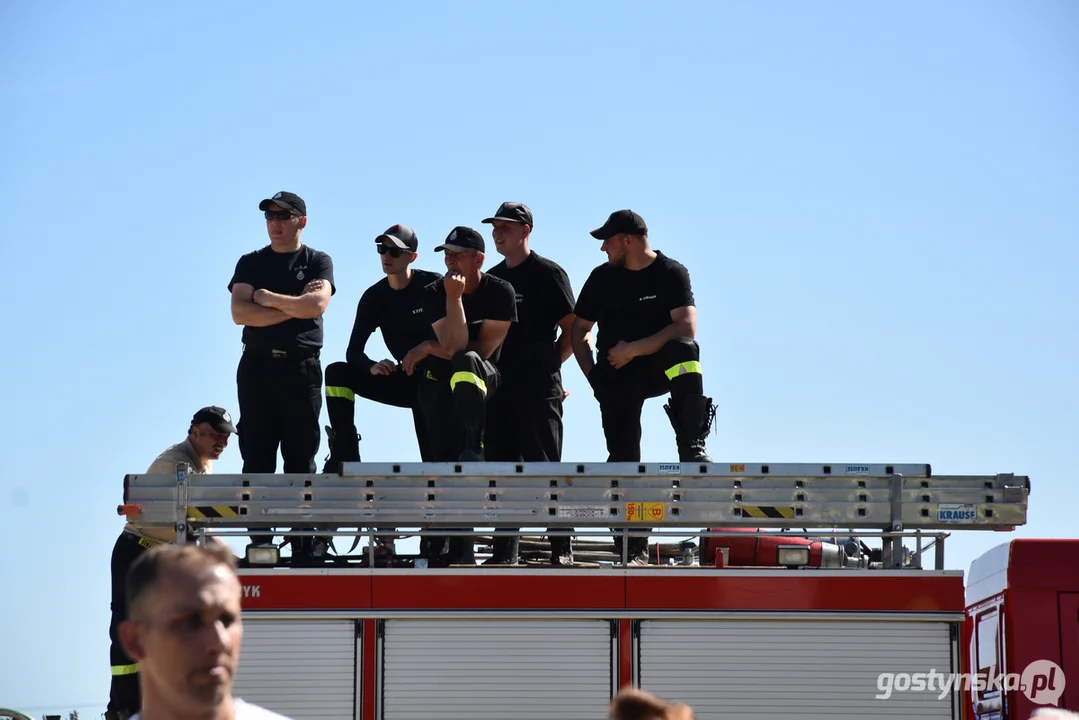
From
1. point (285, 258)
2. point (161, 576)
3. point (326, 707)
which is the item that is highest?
point (285, 258)

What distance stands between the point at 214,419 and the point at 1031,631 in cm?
461

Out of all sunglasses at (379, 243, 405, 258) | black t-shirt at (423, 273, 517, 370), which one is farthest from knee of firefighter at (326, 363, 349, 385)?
sunglasses at (379, 243, 405, 258)

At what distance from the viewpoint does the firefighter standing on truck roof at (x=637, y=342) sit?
839cm

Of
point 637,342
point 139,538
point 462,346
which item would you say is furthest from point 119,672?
point 637,342

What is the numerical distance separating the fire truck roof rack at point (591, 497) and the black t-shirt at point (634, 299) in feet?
4.34

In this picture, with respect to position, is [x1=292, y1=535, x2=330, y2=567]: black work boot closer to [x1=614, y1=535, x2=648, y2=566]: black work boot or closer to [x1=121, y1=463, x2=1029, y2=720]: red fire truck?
[x1=121, y1=463, x2=1029, y2=720]: red fire truck

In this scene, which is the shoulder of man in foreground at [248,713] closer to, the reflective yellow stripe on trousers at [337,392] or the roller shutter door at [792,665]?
the roller shutter door at [792,665]

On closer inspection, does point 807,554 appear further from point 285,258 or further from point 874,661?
point 285,258

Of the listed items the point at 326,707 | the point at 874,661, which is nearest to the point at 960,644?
the point at 874,661

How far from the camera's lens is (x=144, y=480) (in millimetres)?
7566

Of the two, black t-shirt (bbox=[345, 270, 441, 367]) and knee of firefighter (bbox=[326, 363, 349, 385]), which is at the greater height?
black t-shirt (bbox=[345, 270, 441, 367])

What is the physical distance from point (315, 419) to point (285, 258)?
1.00m
